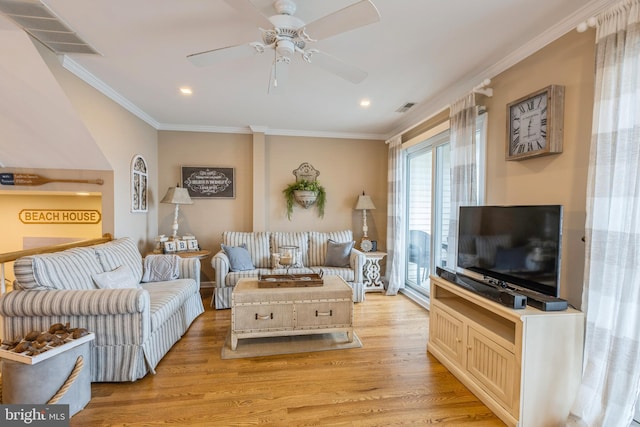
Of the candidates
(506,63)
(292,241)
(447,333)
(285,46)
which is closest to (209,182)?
(292,241)

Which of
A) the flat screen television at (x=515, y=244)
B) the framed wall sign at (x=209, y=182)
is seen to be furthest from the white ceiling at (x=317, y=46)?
the flat screen television at (x=515, y=244)

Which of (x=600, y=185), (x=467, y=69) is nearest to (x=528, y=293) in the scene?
(x=600, y=185)

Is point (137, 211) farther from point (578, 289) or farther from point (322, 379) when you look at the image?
point (578, 289)

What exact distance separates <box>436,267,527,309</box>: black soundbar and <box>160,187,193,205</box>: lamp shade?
3.53 m

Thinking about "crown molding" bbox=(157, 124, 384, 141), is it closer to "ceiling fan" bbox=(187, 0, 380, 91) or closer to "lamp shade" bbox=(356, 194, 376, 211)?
"lamp shade" bbox=(356, 194, 376, 211)

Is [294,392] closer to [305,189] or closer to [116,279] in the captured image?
[116,279]

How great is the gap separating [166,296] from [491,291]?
106 inches

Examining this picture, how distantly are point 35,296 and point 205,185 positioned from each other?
2804 millimetres

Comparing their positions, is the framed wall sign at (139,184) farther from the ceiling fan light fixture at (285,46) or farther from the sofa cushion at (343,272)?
A: the ceiling fan light fixture at (285,46)

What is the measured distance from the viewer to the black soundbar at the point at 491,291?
1724 millimetres

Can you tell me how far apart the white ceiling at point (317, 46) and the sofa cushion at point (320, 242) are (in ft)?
5.91

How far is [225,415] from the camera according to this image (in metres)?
1.83

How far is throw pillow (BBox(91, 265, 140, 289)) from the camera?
2.38 metres

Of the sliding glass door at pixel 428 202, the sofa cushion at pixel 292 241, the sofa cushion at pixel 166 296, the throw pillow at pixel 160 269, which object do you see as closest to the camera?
the sofa cushion at pixel 166 296
